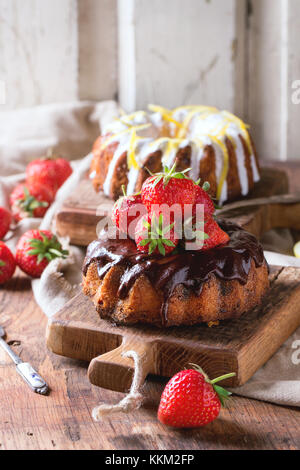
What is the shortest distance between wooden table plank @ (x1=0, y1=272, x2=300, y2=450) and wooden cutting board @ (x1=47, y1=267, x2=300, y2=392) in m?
0.04

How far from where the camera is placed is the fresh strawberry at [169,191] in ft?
4.32

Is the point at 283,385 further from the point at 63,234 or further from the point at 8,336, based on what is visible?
the point at 63,234

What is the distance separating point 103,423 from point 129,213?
1.38 ft

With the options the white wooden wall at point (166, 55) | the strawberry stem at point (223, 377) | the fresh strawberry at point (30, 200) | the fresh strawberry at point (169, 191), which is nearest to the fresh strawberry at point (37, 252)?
the fresh strawberry at point (30, 200)

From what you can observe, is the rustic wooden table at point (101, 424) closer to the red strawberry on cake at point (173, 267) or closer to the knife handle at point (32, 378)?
the knife handle at point (32, 378)

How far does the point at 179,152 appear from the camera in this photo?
1862 millimetres

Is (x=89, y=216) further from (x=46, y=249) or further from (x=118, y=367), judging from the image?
(x=118, y=367)

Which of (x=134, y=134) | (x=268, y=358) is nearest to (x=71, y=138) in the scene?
(x=134, y=134)

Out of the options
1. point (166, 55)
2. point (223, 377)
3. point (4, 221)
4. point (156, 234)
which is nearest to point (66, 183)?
point (4, 221)

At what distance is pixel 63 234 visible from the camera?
6.38 ft

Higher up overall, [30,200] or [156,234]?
[156,234]

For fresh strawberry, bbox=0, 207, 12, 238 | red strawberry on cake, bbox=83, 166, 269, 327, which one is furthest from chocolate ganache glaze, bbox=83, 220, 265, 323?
fresh strawberry, bbox=0, 207, 12, 238

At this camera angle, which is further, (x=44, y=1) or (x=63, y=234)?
(x=44, y=1)
